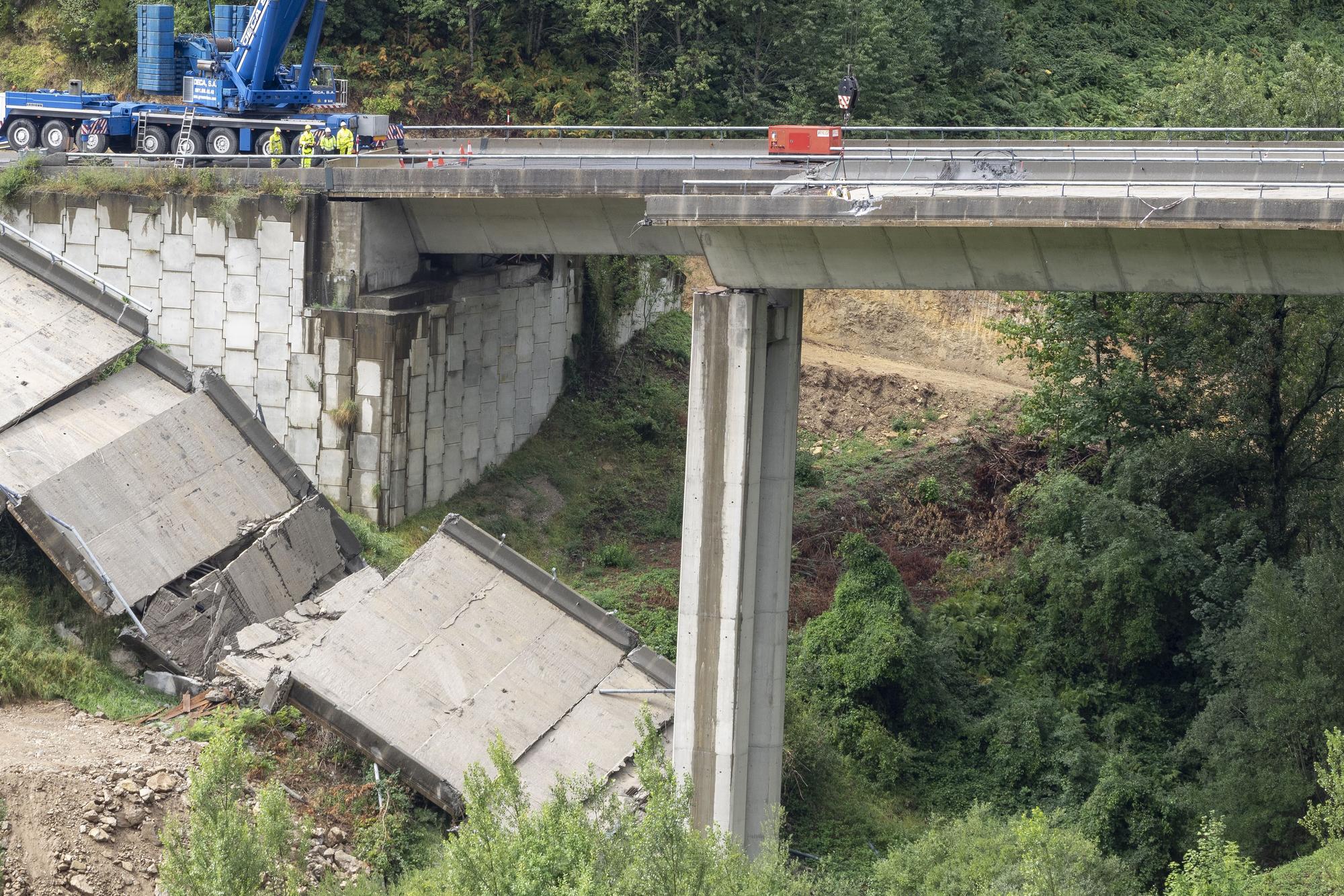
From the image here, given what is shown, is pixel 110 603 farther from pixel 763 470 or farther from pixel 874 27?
pixel 874 27

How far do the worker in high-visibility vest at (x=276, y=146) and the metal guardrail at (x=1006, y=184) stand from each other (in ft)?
43.9

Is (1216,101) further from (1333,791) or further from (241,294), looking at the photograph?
(241,294)

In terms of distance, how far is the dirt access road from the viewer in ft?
77.6

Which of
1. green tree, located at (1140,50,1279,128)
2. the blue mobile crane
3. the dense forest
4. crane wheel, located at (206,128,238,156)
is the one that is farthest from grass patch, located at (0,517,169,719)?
green tree, located at (1140,50,1279,128)

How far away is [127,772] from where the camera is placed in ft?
82.8

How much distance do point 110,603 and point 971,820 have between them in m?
14.5

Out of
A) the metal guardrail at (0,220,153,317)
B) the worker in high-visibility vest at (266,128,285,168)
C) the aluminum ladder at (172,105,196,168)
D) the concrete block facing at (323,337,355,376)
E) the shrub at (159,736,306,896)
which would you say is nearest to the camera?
the shrub at (159,736,306,896)

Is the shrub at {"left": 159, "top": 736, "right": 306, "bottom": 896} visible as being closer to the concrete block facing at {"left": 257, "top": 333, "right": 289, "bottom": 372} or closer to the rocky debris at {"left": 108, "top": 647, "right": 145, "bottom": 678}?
the rocky debris at {"left": 108, "top": 647, "right": 145, "bottom": 678}

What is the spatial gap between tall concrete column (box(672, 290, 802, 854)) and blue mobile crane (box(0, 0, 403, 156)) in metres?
17.1

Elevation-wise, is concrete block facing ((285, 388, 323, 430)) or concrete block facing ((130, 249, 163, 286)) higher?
concrete block facing ((130, 249, 163, 286))

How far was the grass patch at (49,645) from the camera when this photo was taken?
91.1ft

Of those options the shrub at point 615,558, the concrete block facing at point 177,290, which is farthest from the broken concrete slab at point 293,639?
the concrete block facing at point 177,290

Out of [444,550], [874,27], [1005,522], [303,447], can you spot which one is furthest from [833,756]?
[874,27]

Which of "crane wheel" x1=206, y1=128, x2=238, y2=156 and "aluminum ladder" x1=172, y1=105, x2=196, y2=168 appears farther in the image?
"aluminum ladder" x1=172, y1=105, x2=196, y2=168
